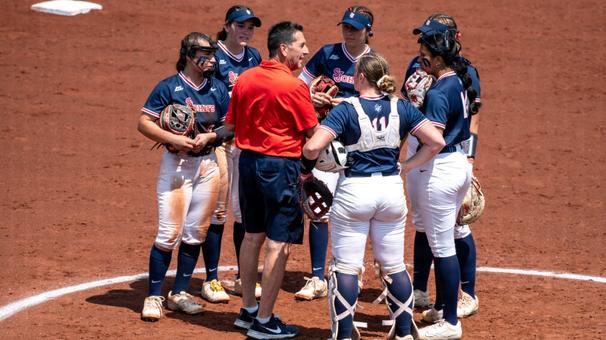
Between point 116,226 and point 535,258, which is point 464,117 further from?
point 116,226

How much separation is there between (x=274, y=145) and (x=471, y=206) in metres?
1.55

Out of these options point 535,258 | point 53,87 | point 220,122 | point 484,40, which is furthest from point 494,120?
point 220,122

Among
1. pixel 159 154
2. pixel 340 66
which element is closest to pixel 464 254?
pixel 340 66

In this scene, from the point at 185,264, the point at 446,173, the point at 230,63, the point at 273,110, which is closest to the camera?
the point at 273,110

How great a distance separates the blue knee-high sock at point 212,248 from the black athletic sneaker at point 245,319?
807mm

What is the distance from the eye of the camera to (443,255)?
7.30m

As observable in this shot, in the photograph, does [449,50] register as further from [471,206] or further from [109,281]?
[109,281]

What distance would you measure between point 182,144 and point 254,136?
583 mm

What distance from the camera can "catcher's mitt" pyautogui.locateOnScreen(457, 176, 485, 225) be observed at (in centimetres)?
768

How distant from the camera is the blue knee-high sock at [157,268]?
774 centimetres

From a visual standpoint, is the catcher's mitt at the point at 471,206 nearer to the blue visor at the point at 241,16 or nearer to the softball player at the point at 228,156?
the softball player at the point at 228,156

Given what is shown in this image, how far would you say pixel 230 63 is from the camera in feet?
28.0

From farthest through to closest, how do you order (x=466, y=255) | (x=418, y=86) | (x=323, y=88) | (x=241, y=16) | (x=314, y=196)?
(x=241, y=16) < (x=323, y=88) < (x=466, y=255) < (x=418, y=86) < (x=314, y=196)

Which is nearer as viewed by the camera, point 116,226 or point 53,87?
point 116,226
